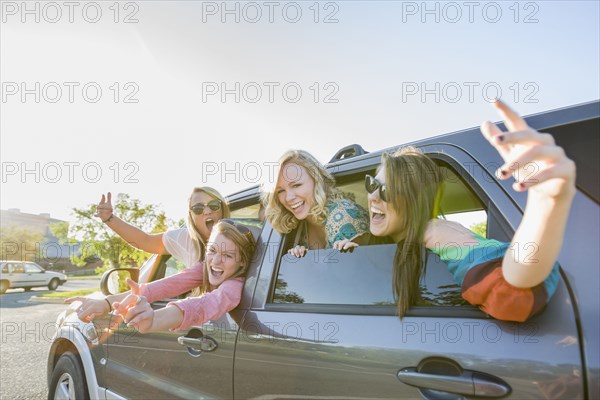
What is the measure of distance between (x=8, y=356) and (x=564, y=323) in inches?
326

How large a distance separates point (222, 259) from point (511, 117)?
5.13 ft

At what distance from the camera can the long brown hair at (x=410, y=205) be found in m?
1.52

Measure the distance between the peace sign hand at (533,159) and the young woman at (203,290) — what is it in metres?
1.44

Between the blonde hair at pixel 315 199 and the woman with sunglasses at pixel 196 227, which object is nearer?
the blonde hair at pixel 315 199

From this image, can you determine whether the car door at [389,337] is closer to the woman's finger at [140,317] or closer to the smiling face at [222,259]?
the smiling face at [222,259]

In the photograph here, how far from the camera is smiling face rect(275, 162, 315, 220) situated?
2.22 meters

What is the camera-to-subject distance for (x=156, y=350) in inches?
93.6

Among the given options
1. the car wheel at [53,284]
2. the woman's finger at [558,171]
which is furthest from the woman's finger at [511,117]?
the car wheel at [53,284]

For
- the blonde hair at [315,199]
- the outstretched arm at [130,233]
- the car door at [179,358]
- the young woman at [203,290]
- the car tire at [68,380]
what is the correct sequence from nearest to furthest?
the young woman at [203,290]
the car door at [179,358]
the blonde hair at [315,199]
the car tire at [68,380]
the outstretched arm at [130,233]

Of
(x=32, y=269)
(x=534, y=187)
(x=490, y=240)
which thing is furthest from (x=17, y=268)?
(x=534, y=187)

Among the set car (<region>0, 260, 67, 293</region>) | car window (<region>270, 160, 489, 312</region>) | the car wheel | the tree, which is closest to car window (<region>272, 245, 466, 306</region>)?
car window (<region>270, 160, 489, 312</region>)

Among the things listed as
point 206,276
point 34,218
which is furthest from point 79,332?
point 34,218

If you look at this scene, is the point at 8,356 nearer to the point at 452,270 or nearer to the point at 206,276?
the point at 206,276

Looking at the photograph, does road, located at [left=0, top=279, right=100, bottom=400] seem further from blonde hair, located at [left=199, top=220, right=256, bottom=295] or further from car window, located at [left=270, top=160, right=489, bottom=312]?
car window, located at [left=270, top=160, right=489, bottom=312]
